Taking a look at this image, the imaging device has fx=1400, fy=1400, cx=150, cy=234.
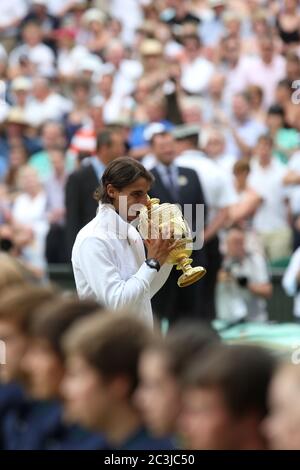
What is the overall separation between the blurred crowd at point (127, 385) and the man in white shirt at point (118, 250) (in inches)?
35.5

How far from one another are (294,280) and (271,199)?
142 centimetres

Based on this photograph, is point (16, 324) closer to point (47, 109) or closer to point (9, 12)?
point (47, 109)

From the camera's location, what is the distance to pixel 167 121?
14.2 meters

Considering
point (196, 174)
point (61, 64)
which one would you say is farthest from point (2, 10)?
point (196, 174)

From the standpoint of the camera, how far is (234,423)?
394cm

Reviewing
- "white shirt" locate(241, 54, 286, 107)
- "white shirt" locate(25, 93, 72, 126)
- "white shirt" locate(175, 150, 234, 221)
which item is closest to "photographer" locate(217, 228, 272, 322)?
"white shirt" locate(175, 150, 234, 221)

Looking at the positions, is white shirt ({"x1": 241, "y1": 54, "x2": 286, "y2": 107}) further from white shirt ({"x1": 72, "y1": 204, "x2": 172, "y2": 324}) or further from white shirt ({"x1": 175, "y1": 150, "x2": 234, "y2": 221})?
white shirt ({"x1": 72, "y1": 204, "x2": 172, "y2": 324})

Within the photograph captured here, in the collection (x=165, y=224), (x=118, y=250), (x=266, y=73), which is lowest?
(x=118, y=250)

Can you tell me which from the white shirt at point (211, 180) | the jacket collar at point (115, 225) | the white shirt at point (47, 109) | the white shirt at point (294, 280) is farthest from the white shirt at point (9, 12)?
the jacket collar at point (115, 225)

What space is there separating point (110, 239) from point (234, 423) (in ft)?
8.15

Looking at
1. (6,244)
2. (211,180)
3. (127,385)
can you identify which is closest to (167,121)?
(6,244)

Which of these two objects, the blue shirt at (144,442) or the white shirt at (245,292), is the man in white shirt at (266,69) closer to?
the white shirt at (245,292)

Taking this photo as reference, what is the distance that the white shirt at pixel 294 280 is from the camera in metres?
11.6
